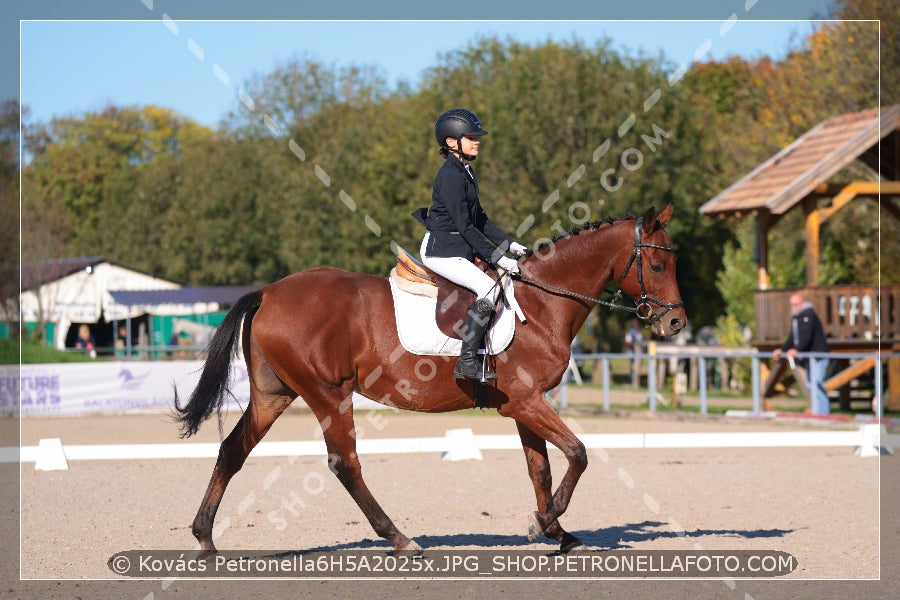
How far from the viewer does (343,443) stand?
7.25m

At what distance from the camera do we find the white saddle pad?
24.0 ft

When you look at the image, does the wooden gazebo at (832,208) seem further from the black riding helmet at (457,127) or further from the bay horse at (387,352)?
the black riding helmet at (457,127)

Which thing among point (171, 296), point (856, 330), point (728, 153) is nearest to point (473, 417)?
point (856, 330)

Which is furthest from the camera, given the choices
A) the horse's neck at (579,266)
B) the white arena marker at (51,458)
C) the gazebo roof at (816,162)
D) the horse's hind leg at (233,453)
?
the gazebo roof at (816,162)

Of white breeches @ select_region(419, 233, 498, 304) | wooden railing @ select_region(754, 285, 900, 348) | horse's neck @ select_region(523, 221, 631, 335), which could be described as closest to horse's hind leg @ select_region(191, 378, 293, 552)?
white breeches @ select_region(419, 233, 498, 304)

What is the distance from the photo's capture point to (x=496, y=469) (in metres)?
12.4

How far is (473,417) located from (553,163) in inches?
587

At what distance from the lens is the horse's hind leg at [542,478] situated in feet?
24.0

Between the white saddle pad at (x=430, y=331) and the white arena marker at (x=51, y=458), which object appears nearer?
the white saddle pad at (x=430, y=331)

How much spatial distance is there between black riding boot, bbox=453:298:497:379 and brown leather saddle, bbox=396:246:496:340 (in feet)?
0.42

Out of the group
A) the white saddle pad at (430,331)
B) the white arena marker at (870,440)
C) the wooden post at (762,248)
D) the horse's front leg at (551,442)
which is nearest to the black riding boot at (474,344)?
the white saddle pad at (430,331)

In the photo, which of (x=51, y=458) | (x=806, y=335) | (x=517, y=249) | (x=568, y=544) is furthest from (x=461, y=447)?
(x=806, y=335)

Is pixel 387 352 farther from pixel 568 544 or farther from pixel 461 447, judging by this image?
pixel 461 447

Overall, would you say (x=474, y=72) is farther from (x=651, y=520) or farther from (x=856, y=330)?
(x=651, y=520)
